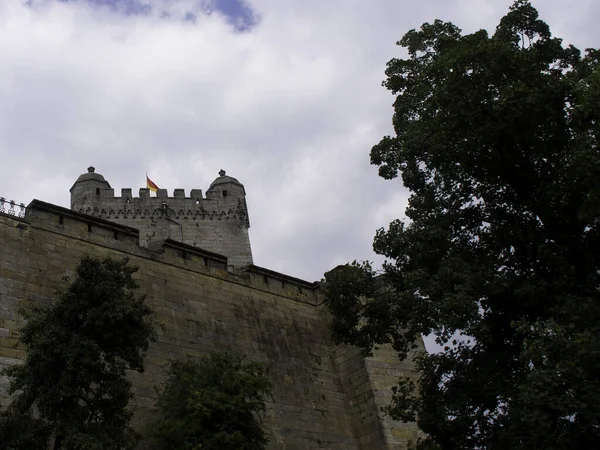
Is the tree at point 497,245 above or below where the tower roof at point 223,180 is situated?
below

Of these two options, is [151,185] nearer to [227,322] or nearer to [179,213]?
[179,213]

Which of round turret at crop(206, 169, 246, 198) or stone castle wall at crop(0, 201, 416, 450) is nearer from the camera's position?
stone castle wall at crop(0, 201, 416, 450)

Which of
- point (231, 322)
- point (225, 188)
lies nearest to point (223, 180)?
point (225, 188)

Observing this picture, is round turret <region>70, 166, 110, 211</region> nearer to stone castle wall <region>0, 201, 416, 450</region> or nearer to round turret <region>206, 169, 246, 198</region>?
round turret <region>206, 169, 246, 198</region>

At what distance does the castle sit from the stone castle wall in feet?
0.09

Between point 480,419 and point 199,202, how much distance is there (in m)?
32.9

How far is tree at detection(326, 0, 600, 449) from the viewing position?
9.23 meters

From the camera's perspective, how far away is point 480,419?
33.5ft

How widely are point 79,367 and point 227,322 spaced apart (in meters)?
7.34

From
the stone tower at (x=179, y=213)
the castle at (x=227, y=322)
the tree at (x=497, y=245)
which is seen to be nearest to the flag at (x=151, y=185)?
the stone tower at (x=179, y=213)

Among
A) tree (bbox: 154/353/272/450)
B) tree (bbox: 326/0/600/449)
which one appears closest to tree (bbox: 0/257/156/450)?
tree (bbox: 154/353/272/450)

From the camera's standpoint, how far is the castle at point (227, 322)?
44.5 feet

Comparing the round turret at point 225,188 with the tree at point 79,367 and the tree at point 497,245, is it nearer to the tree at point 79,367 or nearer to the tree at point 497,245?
the tree at point 497,245

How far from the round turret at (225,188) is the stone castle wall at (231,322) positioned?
76.2 ft
